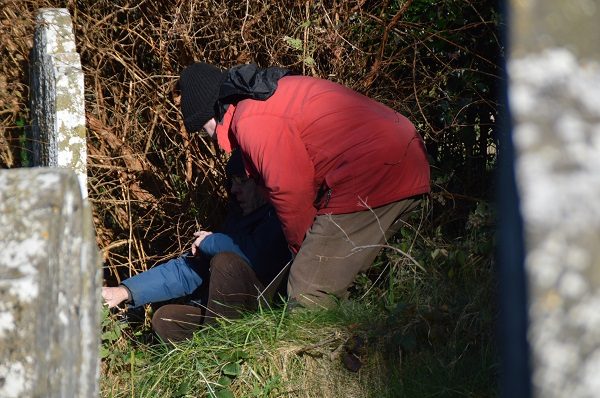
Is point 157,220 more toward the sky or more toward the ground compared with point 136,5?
more toward the ground

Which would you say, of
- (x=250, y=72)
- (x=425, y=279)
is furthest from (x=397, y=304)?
(x=250, y=72)

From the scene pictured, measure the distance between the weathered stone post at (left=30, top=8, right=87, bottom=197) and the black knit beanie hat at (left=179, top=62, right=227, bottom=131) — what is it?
0.63 meters

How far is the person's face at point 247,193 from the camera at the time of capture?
4.64m

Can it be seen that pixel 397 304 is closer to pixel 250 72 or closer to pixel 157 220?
pixel 250 72

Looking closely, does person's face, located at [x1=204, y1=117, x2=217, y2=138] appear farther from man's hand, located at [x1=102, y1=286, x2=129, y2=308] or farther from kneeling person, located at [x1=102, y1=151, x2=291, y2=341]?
man's hand, located at [x1=102, y1=286, x2=129, y2=308]

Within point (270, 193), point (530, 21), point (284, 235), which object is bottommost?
point (284, 235)

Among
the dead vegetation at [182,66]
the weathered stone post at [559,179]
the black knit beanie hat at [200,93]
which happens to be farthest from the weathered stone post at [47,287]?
the dead vegetation at [182,66]

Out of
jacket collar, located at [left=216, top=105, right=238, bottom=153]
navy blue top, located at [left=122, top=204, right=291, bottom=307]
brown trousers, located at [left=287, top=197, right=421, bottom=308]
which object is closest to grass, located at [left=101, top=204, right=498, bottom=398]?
brown trousers, located at [left=287, top=197, right=421, bottom=308]

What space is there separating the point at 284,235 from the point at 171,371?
923 millimetres

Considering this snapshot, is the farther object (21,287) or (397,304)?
(397,304)

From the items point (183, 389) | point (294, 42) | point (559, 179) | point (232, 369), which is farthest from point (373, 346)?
point (559, 179)

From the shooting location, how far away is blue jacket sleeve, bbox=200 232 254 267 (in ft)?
14.6

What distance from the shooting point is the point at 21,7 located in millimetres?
5293

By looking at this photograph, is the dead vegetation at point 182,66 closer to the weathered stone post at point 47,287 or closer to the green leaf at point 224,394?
the green leaf at point 224,394
